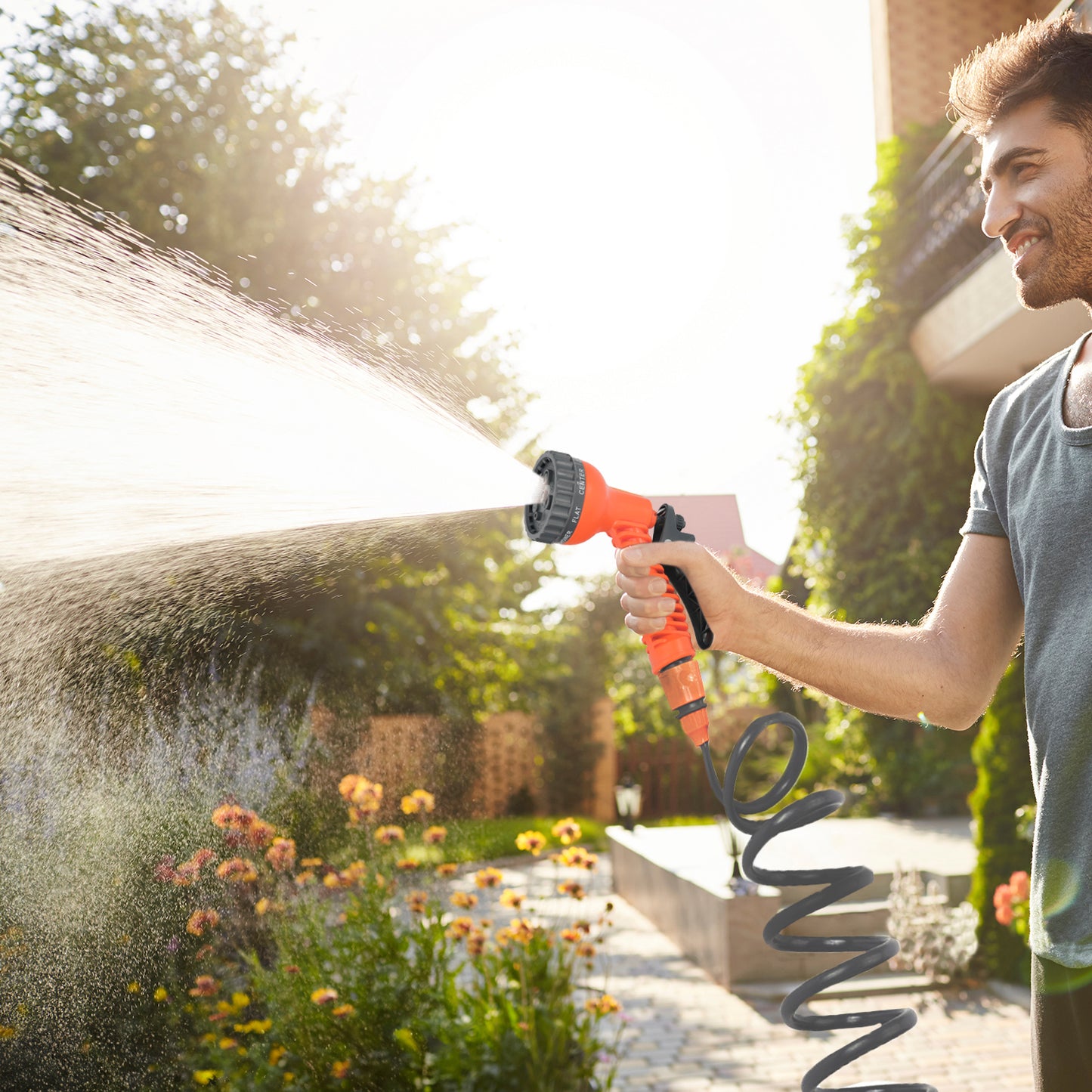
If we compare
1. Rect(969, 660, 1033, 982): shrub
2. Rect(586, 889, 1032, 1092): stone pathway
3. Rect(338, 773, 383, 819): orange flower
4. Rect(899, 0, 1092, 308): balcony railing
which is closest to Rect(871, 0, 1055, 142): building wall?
Rect(899, 0, 1092, 308): balcony railing

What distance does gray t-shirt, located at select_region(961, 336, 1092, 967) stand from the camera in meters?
1.24

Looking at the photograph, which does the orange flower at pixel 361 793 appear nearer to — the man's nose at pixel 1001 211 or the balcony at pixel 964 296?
the man's nose at pixel 1001 211

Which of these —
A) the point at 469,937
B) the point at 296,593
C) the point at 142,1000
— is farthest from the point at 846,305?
the point at 142,1000

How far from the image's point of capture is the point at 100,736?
382 centimetres

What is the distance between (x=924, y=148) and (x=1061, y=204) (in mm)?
9653

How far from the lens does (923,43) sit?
10.7m

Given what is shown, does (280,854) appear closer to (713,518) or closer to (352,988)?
(352,988)

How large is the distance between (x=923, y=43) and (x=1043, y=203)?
444 inches

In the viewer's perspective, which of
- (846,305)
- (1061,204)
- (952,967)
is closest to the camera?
(1061,204)

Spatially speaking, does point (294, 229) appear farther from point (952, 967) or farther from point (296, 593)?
point (952, 967)

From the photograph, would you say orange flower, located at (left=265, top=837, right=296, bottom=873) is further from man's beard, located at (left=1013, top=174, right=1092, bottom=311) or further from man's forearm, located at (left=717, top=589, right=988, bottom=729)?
man's beard, located at (left=1013, top=174, right=1092, bottom=311)

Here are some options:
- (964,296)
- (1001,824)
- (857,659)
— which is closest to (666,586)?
(857,659)

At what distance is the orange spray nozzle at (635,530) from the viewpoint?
142 centimetres

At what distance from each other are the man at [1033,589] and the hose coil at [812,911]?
0.52 feet
